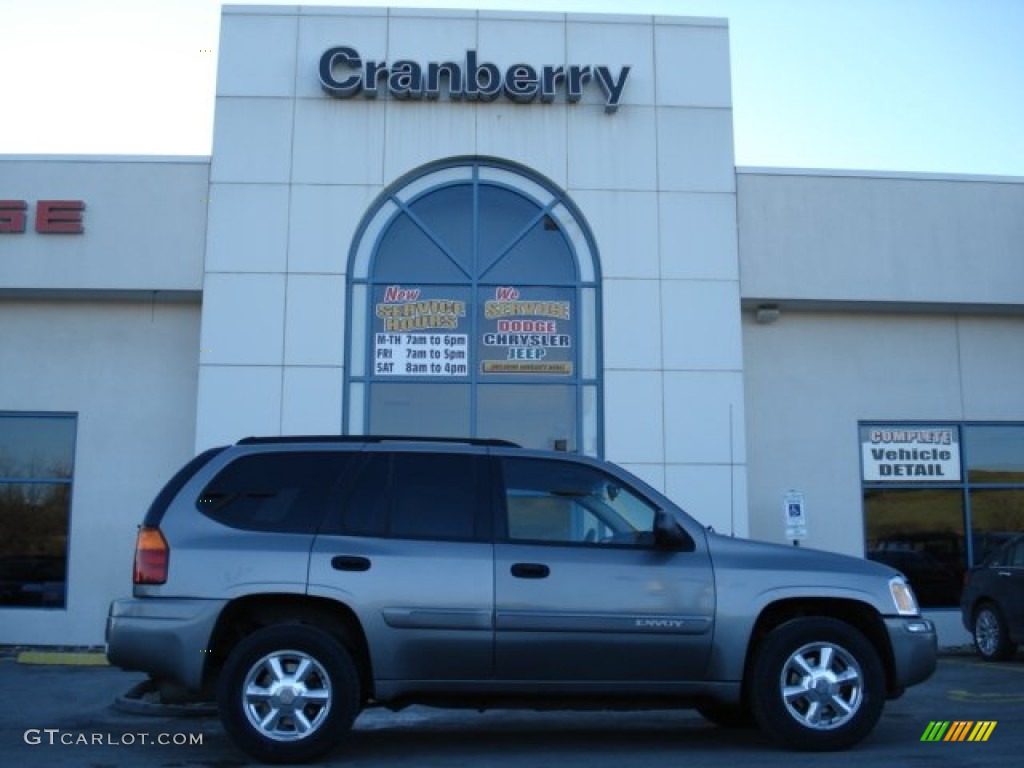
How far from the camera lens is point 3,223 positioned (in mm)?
14664

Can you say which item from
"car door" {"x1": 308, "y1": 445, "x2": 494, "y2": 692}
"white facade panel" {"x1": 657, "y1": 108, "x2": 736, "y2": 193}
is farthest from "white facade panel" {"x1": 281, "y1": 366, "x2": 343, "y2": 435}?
"car door" {"x1": 308, "y1": 445, "x2": 494, "y2": 692}

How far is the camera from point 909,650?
7.34 meters

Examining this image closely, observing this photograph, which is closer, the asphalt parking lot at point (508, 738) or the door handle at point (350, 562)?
the door handle at point (350, 562)

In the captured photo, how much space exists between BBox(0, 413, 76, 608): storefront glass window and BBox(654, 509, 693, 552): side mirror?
33.7ft

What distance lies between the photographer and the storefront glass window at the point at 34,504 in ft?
48.8

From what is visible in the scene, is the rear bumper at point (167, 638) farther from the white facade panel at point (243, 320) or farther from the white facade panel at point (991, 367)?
the white facade panel at point (991, 367)

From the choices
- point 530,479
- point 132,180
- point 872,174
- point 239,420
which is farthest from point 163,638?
point 872,174

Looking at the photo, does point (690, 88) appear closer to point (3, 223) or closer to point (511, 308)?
point (511, 308)

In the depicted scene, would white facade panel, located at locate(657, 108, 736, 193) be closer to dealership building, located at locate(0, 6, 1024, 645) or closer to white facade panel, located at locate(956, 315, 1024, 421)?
dealership building, located at locate(0, 6, 1024, 645)

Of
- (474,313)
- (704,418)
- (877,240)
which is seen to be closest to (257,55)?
(474,313)

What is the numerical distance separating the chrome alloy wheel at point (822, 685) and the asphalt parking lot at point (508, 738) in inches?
9.6

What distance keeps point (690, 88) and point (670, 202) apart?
1604 mm

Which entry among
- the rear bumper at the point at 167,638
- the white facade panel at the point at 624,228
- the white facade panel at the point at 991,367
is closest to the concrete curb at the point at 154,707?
the rear bumper at the point at 167,638

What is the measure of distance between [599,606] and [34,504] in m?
10.5
